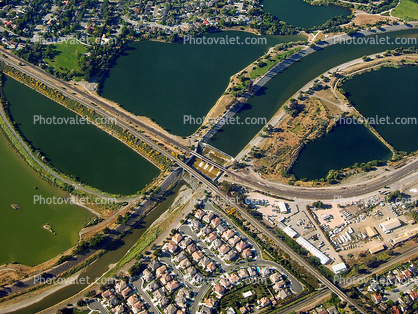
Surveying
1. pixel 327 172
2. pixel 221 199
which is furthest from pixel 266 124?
pixel 221 199

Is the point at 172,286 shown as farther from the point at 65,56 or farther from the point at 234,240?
the point at 65,56

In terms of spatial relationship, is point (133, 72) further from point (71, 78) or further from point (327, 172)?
point (327, 172)

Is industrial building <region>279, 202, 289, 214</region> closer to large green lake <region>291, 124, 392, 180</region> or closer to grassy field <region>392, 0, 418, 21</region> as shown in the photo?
large green lake <region>291, 124, 392, 180</region>

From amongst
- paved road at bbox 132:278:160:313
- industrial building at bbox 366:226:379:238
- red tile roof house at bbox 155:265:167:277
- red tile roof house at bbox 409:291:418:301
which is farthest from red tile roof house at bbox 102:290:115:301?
red tile roof house at bbox 409:291:418:301

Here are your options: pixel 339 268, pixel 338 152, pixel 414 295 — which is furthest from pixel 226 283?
pixel 338 152

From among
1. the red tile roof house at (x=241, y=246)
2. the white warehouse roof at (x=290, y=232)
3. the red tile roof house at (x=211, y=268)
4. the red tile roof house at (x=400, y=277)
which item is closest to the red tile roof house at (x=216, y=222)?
the red tile roof house at (x=241, y=246)
